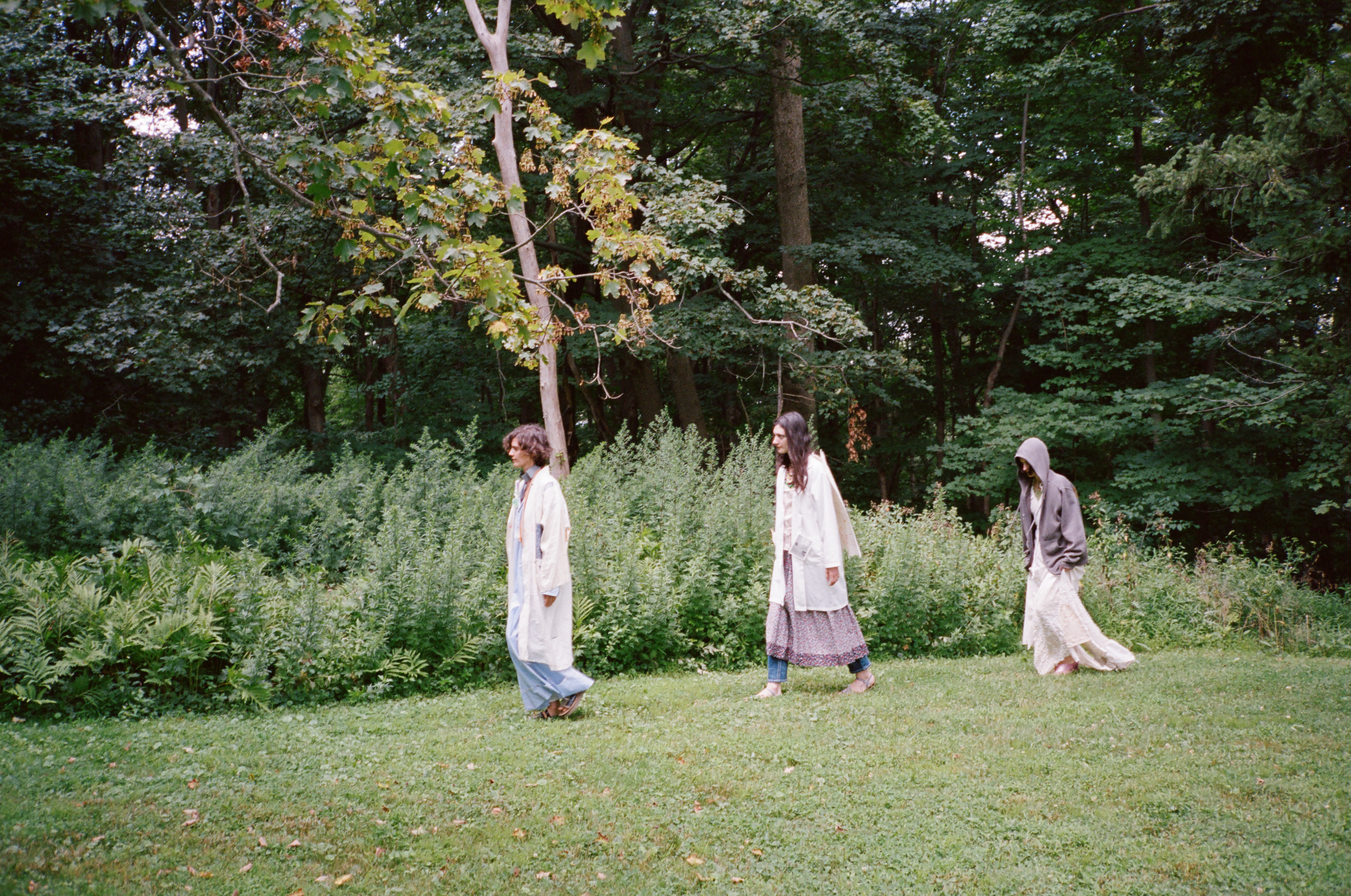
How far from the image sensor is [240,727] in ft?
19.7

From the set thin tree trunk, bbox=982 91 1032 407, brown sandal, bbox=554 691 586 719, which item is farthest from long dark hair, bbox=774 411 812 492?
thin tree trunk, bbox=982 91 1032 407

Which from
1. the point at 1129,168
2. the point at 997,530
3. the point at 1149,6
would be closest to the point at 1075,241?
the point at 1129,168

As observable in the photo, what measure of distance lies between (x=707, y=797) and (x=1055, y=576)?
13.3 ft

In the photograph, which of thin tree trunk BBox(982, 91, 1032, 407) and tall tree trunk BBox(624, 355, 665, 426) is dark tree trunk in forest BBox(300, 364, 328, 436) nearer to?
tall tree trunk BBox(624, 355, 665, 426)

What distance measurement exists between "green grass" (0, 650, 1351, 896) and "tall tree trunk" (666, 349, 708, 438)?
10970 mm

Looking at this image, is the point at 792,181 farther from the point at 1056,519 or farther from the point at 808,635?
the point at 808,635

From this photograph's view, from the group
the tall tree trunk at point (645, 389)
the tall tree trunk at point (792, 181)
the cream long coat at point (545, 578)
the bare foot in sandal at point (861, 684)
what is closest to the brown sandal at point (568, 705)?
the cream long coat at point (545, 578)

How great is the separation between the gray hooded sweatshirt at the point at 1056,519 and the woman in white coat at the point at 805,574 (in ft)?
6.04

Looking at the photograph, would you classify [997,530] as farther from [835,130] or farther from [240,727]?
[835,130]

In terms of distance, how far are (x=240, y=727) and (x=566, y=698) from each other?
2.22 m

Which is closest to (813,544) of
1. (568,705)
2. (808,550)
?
(808,550)

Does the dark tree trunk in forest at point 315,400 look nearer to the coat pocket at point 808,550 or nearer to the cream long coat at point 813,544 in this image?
the cream long coat at point 813,544

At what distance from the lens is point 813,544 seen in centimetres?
662

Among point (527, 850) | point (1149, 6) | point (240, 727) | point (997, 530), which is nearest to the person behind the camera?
point (527, 850)
